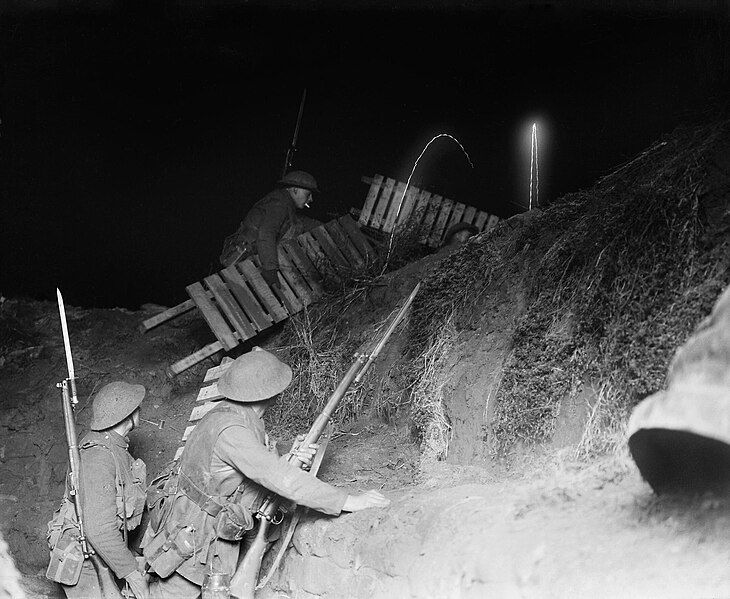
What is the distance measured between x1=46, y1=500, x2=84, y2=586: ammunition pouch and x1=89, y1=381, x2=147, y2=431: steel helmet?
22.8 inches

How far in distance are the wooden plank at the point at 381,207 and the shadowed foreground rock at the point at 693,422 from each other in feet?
18.5

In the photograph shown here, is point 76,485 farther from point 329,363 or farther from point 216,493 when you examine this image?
point 329,363

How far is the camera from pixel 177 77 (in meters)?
10.3

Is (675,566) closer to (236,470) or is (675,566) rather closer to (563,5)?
(236,470)

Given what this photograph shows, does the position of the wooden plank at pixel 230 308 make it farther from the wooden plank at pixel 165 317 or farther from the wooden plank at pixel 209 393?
the wooden plank at pixel 209 393

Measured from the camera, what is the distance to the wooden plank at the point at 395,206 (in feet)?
27.6

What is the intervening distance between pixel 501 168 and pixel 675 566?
7697mm

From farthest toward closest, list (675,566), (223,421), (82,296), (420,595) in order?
(82,296) → (223,421) → (420,595) → (675,566)

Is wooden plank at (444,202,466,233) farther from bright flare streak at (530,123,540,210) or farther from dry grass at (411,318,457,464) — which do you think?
dry grass at (411,318,457,464)

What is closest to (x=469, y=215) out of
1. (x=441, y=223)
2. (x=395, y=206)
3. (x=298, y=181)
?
(x=441, y=223)

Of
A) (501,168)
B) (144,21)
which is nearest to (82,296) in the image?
(144,21)

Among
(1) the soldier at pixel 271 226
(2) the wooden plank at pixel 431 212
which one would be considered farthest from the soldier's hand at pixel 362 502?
(2) the wooden plank at pixel 431 212

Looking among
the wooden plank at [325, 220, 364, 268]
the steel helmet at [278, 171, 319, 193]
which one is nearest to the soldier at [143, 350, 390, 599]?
the wooden plank at [325, 220, 364, 268]

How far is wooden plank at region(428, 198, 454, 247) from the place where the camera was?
826 centimetres
